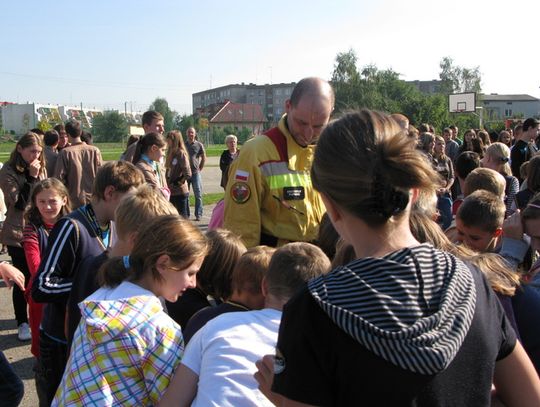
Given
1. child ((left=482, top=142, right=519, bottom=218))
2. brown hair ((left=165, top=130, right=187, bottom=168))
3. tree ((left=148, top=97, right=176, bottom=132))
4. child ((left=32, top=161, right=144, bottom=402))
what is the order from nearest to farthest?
child ((left=32, top=161, right=144, bottom=402))
child ((left=482, top=142, right=519, bottom=218))
brown hair ((left=165, top=130, right=187, bottom=168))
tree ((left=148, top=97, right=176, bottom=132))

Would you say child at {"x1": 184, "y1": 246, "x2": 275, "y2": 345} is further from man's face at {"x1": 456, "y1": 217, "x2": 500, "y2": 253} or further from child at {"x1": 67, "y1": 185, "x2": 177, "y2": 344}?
man's face at {"x1": 456, "y1": 217, "x2": 500, "y2": 253}

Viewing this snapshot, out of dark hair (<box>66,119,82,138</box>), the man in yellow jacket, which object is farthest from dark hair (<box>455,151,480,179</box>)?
dark hair (<box>66,119,82,138</box>)

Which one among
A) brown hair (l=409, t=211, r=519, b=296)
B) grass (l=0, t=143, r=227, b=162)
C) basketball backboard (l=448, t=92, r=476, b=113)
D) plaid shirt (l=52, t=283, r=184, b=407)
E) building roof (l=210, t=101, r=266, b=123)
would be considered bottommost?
grass (l=0, t=143, r=227, b=162)

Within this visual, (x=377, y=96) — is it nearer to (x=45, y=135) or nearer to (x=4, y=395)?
(x=45, y=135)

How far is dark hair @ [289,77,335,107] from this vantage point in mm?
3465

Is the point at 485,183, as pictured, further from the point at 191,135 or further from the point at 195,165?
the point at 191,135

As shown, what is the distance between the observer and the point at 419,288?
1204 millimetres

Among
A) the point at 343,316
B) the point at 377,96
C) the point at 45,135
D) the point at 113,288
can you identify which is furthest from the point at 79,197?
the point at 377,96

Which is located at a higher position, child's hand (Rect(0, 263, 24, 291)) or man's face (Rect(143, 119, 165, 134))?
man's face (Rect(143, 119, 165, 134))

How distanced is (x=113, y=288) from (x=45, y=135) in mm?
6888

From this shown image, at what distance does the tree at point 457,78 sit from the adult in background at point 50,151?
79.2 m

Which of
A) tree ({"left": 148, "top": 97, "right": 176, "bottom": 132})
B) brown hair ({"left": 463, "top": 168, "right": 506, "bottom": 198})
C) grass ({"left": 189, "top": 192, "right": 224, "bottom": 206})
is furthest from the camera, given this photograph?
tree ({"left": 148, "top": 97, "right": 176, "bottom": 132})

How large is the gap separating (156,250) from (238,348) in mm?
615

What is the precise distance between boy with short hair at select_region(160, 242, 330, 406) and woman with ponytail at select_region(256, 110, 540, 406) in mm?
594
